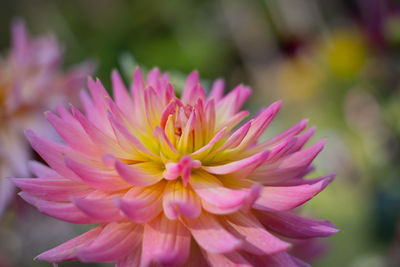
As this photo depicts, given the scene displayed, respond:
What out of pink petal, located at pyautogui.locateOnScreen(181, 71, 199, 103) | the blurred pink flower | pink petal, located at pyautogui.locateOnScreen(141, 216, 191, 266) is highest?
the blurred pink flower

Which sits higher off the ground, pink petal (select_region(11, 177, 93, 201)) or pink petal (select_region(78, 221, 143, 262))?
pink petal (select_region(11, 177, 93, 201))

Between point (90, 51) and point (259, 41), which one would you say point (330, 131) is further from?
point (90, 51)

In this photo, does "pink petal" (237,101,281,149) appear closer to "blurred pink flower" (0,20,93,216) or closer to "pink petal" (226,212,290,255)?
"pink petal" (226,212,290,255)

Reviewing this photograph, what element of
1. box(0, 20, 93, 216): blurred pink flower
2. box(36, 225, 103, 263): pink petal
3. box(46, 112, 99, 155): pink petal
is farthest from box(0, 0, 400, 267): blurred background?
box(36, 225, 103, 263): pink petal

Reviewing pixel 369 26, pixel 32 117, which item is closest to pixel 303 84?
pixel 369 26

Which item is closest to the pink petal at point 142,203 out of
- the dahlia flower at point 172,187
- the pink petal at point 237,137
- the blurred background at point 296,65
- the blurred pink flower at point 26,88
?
the dahlia flower at point 172,187
